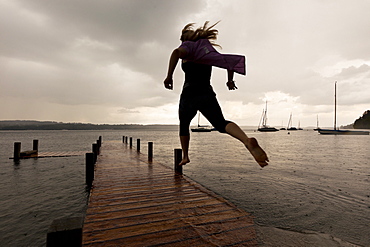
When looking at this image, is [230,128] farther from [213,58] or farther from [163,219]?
[163,219]

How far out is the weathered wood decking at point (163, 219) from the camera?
8.70 feet

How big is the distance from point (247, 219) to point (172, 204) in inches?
57.3

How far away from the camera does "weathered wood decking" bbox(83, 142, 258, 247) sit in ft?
8.70

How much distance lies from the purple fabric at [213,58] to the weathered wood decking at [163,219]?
7.42ft

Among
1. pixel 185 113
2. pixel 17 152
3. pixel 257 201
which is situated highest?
pixel 185 113

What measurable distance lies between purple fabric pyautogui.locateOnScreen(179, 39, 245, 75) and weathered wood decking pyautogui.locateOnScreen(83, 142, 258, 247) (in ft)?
7.42

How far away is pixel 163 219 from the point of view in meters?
3.25

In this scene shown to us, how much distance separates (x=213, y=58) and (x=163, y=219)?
2594mm

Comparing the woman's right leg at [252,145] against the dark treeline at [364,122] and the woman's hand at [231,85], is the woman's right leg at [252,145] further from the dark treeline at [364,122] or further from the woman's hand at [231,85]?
the dark treeline at [364,122]

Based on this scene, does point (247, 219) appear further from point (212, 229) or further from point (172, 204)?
point (172, 204)

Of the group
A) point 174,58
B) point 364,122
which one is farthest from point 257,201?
point 364,122

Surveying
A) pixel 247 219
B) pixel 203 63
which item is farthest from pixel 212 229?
pixel 203 63

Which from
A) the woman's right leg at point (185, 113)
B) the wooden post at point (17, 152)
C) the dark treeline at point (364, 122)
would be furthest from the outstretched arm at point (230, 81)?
the dark treeline at point (364, 122)

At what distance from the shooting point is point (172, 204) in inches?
156
